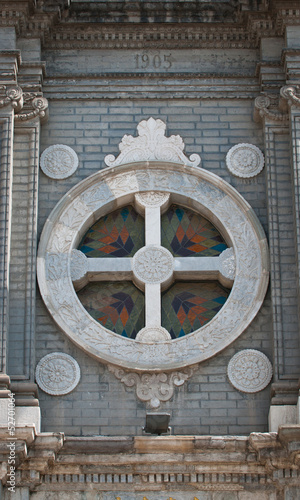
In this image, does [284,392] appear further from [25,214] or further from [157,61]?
[157,61]

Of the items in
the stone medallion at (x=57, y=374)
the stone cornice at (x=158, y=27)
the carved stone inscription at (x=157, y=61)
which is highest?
the stone cornice at (x=158, y=27)

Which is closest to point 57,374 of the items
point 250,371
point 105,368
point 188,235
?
point 105,368

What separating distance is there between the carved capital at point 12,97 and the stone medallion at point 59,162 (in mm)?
743

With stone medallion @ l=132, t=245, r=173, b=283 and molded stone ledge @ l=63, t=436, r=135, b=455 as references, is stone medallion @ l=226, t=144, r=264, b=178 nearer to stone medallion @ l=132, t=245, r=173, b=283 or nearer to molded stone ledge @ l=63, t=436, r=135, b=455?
stone medallion @ l=132, t=245, r=173, b=283

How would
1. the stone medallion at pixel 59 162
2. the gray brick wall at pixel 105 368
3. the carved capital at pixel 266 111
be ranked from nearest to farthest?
the gray brick wall at pixel 105 368 → the stone medallion at pixel 59 162 → the carved capital at pixel 266 111

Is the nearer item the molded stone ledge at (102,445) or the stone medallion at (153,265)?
the molded stone ledge at (102,445)

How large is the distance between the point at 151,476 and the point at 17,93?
5.29 metres

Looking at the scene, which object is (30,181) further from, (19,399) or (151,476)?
(151,476)

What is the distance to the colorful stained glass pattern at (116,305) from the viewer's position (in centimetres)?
1616

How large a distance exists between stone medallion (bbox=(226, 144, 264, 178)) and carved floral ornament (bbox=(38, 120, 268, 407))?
32cm

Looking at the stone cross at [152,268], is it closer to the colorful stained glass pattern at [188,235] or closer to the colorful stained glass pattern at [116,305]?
the colorful stained glass pattern at [116,305]

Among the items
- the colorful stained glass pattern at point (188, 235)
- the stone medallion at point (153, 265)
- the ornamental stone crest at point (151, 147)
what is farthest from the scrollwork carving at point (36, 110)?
the stone medallion at point (153, 265)

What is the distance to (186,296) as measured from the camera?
54.0ft

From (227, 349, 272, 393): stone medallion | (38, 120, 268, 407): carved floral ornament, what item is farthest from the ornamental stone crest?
(227, 349, 272, 393): stone medallion
